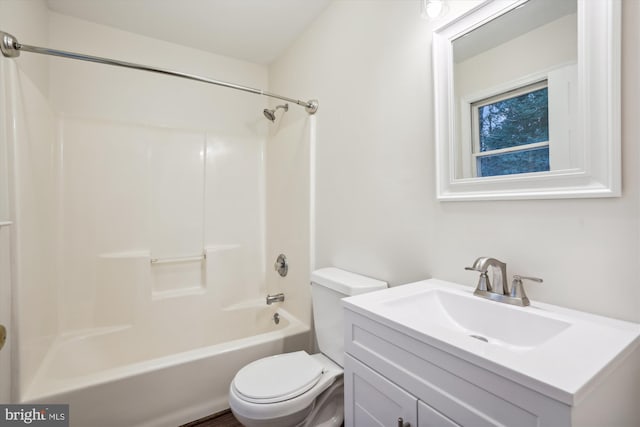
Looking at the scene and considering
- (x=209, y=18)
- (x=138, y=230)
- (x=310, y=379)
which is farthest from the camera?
(x=138, y=230)

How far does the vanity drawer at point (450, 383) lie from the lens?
54 cm

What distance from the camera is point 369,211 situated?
1544 millimetres

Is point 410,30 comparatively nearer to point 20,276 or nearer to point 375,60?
point 375,60

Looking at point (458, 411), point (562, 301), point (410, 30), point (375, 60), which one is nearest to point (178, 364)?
point (458, 411)

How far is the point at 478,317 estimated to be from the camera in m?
0.96

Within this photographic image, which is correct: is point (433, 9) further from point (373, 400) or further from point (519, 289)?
point (373, 400)

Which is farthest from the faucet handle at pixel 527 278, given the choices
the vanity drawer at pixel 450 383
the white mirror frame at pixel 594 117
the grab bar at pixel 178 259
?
the grab bar at pixel 178 259

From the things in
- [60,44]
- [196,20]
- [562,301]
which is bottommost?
[562,301]

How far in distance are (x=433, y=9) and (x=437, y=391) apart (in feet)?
4.37

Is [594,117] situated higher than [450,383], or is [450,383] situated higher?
[594,117]

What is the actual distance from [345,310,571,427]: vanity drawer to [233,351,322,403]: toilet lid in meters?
0.46

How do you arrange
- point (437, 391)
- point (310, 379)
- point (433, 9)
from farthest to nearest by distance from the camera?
point (310, 379)
point (433, 9)
point (437, 391)

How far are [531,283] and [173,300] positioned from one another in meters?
2.22

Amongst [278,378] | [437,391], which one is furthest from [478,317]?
[278,378]
